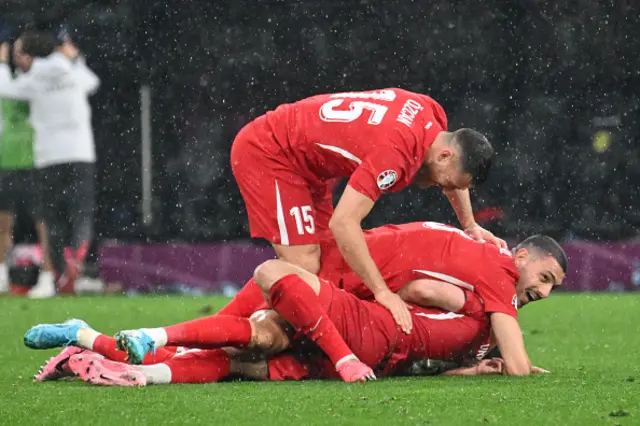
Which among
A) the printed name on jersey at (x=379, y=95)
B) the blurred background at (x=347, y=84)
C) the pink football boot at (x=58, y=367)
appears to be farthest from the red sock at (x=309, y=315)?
the blurred background at (x=347, y=84)

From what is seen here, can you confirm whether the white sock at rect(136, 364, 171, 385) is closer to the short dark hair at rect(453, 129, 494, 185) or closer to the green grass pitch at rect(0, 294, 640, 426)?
the green grass pitch at rect(0, 294, 640, 426)

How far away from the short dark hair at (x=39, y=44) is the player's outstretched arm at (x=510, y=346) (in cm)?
629

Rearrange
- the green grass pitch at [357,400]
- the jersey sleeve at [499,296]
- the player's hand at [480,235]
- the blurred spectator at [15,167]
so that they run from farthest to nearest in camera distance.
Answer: the blurred spectator at [15,167]
the player's hand at [480,235]
the jersey sleeve at [499,296]
the green grass pitch at [357,400]

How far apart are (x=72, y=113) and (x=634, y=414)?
24.1 ft

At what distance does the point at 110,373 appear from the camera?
435 centimetres

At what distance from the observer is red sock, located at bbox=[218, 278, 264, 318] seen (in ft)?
16.4

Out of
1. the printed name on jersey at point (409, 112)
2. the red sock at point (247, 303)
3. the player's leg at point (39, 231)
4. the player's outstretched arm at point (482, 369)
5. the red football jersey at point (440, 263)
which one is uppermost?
the printed name on jersey at point (409, 112)

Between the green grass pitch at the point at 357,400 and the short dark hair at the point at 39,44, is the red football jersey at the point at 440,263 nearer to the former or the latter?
the green grass pitch at the point at 357,400

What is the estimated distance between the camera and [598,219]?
426 inches

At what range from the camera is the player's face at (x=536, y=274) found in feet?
16.2

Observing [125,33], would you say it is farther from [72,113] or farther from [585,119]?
[585,119]

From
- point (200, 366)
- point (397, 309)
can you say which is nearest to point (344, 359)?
point (397, 309)

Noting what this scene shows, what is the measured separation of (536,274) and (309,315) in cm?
103

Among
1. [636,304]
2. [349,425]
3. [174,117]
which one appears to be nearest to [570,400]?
[349,425]
